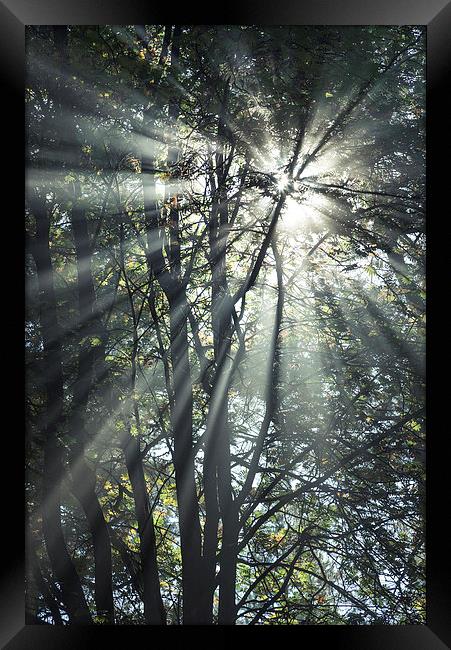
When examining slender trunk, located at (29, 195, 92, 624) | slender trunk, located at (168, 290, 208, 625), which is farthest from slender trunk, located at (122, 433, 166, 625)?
slender trunk, located at (29, 195, 92, 624)

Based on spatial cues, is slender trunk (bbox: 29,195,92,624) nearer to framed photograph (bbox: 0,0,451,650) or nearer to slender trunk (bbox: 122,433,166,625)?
framed photograph (bbox: 0,0,451,650)

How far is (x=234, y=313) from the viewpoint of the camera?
189 centimetres

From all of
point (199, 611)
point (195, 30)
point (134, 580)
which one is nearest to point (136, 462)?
point (134, 580)

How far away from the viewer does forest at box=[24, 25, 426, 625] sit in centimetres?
185

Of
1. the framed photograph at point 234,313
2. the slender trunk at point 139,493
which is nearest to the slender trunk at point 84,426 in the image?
the framed photograph at point 234,313

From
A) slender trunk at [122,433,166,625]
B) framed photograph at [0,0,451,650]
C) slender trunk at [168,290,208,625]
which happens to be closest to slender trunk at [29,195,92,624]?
framed photograph at [0,0,451,650]

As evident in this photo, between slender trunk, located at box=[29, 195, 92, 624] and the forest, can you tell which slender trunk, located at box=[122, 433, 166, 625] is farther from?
slender trunk, located at box=[29, 195, 92, 624]

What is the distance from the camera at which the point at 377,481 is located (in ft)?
6.09

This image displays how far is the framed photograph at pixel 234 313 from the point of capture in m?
1.85

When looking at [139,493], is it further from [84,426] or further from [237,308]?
[237,308]

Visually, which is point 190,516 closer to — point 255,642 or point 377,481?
point 255,642

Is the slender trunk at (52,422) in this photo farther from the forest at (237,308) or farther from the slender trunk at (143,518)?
the slender trunk at (143,518)

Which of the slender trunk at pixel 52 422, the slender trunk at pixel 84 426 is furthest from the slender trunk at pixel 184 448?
the slender trunk at pixel 52 422
